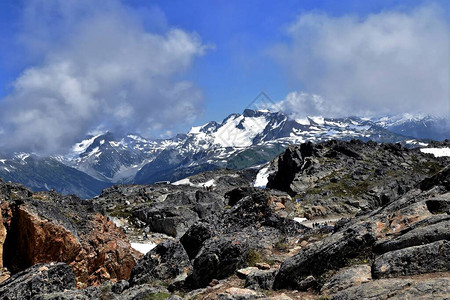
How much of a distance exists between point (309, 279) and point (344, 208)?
63.5 m

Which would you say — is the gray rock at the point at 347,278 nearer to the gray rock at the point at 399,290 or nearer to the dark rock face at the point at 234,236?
the gray rock at the point at 399,290

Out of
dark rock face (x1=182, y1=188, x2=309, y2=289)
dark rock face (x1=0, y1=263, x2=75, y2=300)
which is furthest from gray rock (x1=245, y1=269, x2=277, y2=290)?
dark rock face (x1=0, y1=263, x2=75, y2=300)

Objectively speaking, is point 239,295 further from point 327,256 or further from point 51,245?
point 51,245

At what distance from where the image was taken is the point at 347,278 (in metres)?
11.4

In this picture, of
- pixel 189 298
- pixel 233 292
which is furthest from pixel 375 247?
pixel 189 298

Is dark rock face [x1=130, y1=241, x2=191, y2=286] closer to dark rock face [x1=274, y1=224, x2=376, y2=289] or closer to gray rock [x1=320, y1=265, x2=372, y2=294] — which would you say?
dark rock face [x1=274, y1=224, x2=376, y2=289]

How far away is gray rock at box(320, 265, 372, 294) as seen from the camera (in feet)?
36.4

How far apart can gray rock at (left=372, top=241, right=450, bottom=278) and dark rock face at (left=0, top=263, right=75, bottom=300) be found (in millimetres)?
14942

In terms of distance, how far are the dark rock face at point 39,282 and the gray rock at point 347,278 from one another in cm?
1329

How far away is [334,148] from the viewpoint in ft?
398

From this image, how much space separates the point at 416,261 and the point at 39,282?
16.4 metres

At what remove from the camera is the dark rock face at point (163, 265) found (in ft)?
63.1

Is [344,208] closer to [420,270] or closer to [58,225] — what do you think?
[58,225]

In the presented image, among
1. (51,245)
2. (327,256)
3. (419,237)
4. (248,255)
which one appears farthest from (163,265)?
(419,237)
